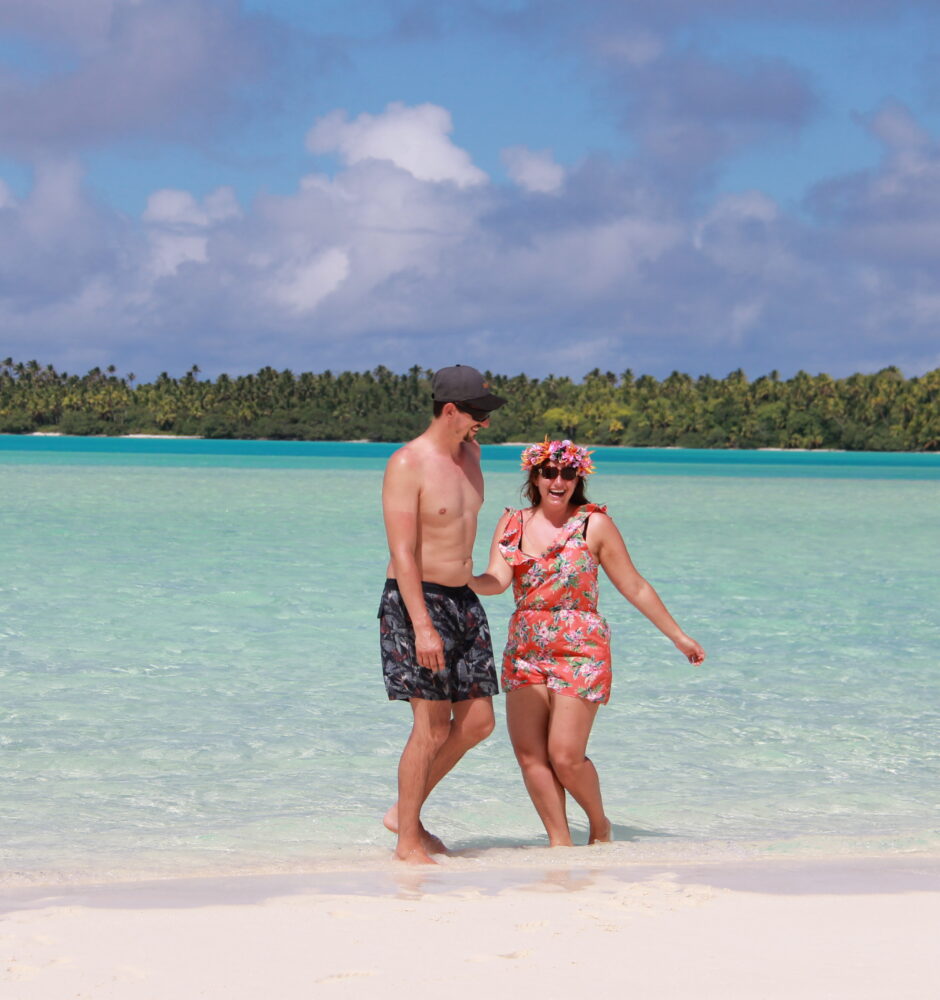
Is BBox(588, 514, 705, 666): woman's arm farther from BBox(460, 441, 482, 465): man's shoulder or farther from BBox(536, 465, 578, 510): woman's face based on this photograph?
BBox(460, 441, 482, 465): man's shoulder

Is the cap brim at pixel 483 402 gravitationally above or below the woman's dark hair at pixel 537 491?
above

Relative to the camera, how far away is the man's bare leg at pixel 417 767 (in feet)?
15.4

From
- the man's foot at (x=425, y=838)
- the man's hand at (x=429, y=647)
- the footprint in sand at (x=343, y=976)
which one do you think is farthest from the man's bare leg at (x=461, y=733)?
the footprint in sand at (x=343, y=976)

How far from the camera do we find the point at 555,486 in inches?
189

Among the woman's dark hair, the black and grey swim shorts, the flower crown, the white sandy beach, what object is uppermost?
the flower crown

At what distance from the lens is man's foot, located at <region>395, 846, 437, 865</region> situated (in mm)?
4832

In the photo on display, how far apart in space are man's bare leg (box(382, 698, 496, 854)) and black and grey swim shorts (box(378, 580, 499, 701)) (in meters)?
0.07

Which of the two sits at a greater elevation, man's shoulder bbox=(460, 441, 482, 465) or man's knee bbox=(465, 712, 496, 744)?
man's shoulder bbox=(460, 441, 482, 465)

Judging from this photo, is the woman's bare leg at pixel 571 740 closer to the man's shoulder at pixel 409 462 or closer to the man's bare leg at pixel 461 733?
the man's bare leg at pixel 461 733

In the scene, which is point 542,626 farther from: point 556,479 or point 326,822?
point 326,822

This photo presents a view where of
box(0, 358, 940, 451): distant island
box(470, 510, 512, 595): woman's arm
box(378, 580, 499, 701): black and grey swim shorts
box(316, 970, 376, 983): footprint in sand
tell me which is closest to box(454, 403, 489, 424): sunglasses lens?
box(470, 510, 512, 595): woman's arm

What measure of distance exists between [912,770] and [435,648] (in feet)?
11.7

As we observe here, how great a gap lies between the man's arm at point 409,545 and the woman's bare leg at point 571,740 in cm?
55

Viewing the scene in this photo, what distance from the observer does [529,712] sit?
4.88 meters
